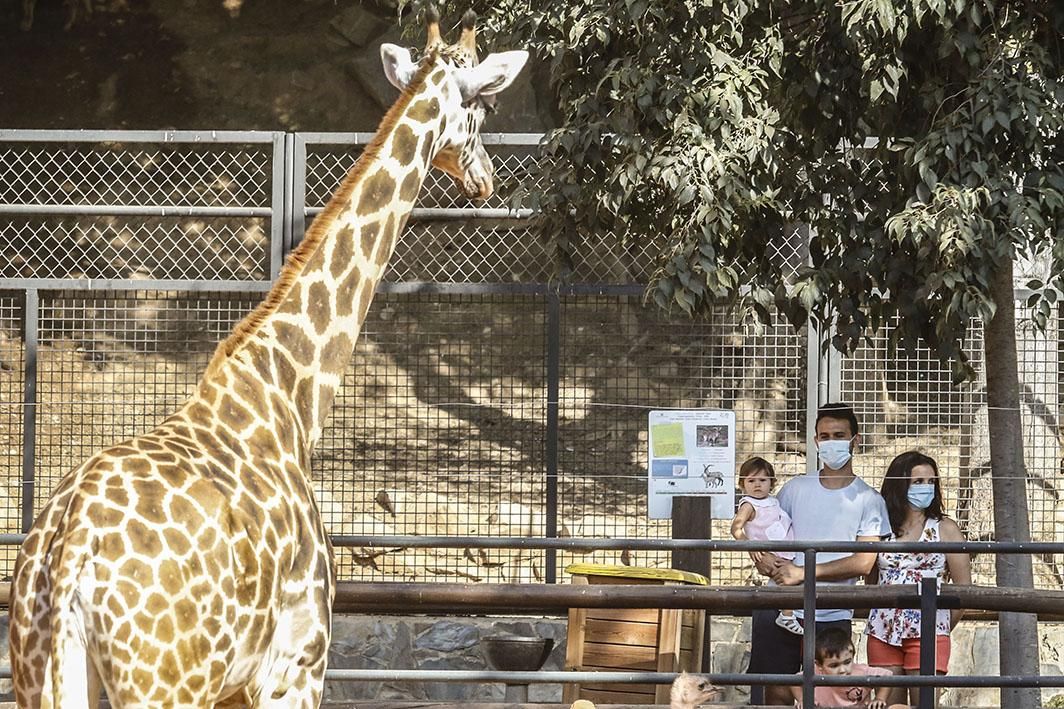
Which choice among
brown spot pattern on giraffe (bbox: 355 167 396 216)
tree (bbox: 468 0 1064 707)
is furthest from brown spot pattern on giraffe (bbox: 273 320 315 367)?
tree (bbox: 468 0 1064 707)

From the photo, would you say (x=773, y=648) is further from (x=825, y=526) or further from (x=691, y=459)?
(x=691, y=459)

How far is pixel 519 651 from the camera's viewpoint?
8195 millimetres

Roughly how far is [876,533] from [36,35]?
11.8 m

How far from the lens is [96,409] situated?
11.8 m

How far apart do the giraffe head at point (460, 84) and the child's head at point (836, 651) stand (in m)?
2.62

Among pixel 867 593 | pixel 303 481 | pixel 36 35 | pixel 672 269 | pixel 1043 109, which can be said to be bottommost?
pixel 867 593

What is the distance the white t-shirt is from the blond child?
9 centimetres

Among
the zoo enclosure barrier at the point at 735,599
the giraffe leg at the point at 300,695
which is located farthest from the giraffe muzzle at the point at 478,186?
the giraffe leg at the point at 300,695

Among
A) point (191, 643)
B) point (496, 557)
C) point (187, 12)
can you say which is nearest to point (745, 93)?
point (191, 643)

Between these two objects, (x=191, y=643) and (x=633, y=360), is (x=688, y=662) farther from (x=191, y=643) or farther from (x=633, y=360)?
(x=633, y=360)

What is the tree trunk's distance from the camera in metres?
7.12

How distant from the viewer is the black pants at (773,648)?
23.0 ft

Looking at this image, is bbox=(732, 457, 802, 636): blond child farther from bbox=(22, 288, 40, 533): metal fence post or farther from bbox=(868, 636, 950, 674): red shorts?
bbox=(22, 288, 40, 533): metal fence post

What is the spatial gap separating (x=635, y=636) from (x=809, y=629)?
107cm
